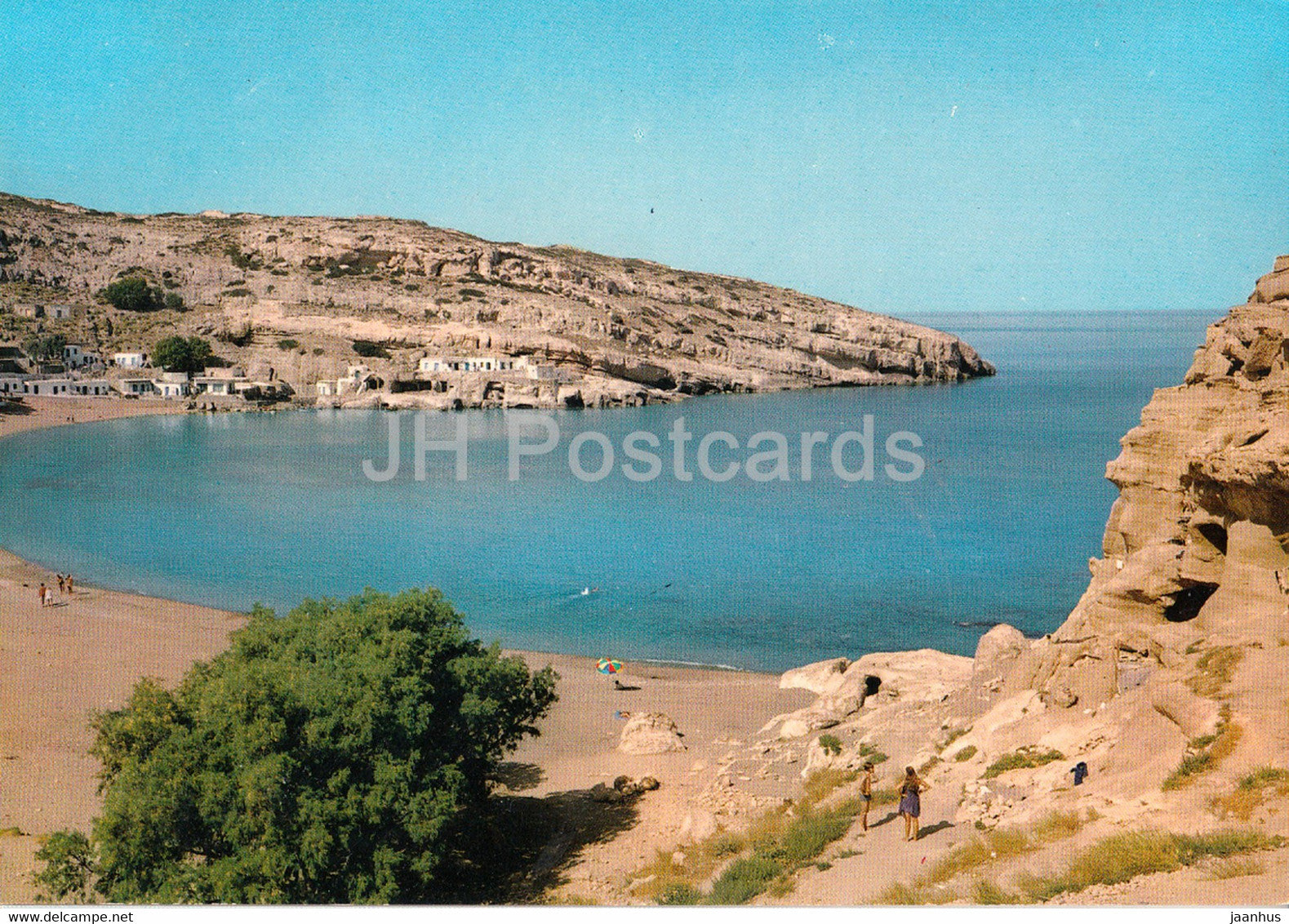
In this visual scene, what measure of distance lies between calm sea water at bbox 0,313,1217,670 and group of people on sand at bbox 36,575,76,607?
144cm

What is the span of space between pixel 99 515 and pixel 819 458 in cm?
2853

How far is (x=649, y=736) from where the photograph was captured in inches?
557

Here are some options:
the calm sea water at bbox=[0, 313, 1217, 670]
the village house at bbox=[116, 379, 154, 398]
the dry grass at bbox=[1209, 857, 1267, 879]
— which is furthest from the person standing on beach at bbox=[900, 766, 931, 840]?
the village house at bbox=[116, 379, 154, 398]

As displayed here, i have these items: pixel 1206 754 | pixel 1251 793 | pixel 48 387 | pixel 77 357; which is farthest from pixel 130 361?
pixel 1251 793

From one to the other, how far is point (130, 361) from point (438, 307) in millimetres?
21594

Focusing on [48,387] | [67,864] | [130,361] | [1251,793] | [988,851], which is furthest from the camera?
[130,361]

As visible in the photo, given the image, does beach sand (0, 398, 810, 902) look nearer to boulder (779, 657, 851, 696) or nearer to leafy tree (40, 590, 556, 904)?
boulder (779, 657, 851, 696)

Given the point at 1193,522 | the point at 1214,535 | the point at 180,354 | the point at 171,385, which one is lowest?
the point at 1214,535

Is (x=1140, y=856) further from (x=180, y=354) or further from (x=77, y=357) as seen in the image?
(x=77, y=357)

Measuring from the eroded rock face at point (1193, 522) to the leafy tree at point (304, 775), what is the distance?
585 cm
